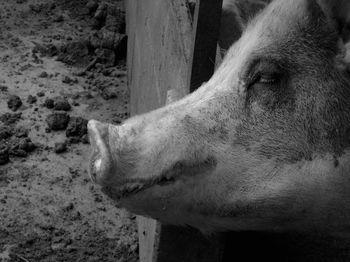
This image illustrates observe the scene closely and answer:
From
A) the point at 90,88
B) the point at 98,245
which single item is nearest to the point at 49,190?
the point at 98,245

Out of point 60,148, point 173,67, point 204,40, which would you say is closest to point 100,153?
point 204,40

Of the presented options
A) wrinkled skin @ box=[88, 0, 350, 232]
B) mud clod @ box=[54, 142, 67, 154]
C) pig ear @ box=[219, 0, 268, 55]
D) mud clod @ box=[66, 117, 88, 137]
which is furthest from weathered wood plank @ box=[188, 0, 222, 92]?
mud clod @ box=[66, 117, 88, 137]

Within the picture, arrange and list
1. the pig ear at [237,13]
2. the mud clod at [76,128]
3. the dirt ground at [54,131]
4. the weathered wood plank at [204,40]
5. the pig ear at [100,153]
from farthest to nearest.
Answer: the mud clod at [76,128] → the dirt ground at [54,131] → the pig ear at [237,13] → the weathered wood plank at [204,40] → the pig ear at [100,153]

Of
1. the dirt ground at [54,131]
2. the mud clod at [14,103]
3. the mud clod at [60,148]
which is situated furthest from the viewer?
the mud clod at [14,103]

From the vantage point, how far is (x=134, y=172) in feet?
6.88

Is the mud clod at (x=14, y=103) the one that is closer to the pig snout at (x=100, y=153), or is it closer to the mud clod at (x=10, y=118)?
the mud clod at (x=10, y=118)

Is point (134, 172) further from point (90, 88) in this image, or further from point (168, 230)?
point (90, 88)

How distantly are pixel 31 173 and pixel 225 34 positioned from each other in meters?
1.87

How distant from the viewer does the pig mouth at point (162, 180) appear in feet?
6.92

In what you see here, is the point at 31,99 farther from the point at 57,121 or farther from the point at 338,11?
the point at 338,11

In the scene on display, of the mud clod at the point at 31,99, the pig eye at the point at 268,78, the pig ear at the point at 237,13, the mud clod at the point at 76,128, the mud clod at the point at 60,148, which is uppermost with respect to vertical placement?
the pig ear at the point at 237,13

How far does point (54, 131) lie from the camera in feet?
15.7

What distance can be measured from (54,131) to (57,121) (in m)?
0.07

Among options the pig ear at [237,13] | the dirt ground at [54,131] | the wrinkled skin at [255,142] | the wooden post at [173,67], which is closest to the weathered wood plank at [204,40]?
the wooden post at [173,67]
